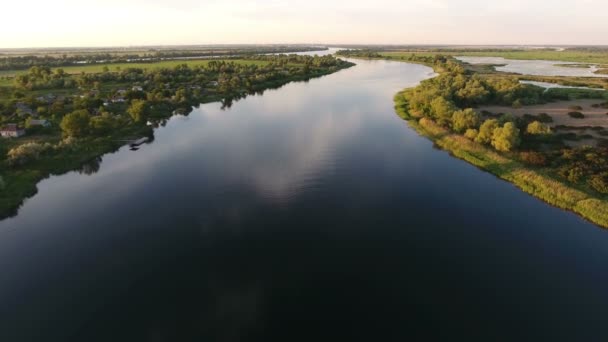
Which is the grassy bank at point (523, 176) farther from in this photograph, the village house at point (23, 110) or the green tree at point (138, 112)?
the village house at point (23, 110)

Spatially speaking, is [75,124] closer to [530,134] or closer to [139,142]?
[139,142]

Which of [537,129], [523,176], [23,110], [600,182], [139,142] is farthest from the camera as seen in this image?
[23,110]

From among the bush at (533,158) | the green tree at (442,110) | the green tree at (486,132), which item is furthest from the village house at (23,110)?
the bush at (533,158)

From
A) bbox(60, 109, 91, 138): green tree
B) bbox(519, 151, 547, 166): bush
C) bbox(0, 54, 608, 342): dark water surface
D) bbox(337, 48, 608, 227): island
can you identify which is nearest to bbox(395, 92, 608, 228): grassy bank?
bbox(337, 48, 608, 227): island

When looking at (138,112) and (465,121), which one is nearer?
(465,121)

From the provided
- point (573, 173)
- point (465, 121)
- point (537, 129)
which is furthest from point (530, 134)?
→ point (573, 173)

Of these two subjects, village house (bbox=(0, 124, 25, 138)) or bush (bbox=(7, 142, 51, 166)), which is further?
village house (bbox=(0, 124, 25, 138))

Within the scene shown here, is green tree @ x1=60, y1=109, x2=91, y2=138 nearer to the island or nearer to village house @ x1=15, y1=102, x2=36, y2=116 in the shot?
village house @ x1=15, y1=102, x2=36, y2=116

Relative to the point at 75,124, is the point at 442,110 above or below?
above
